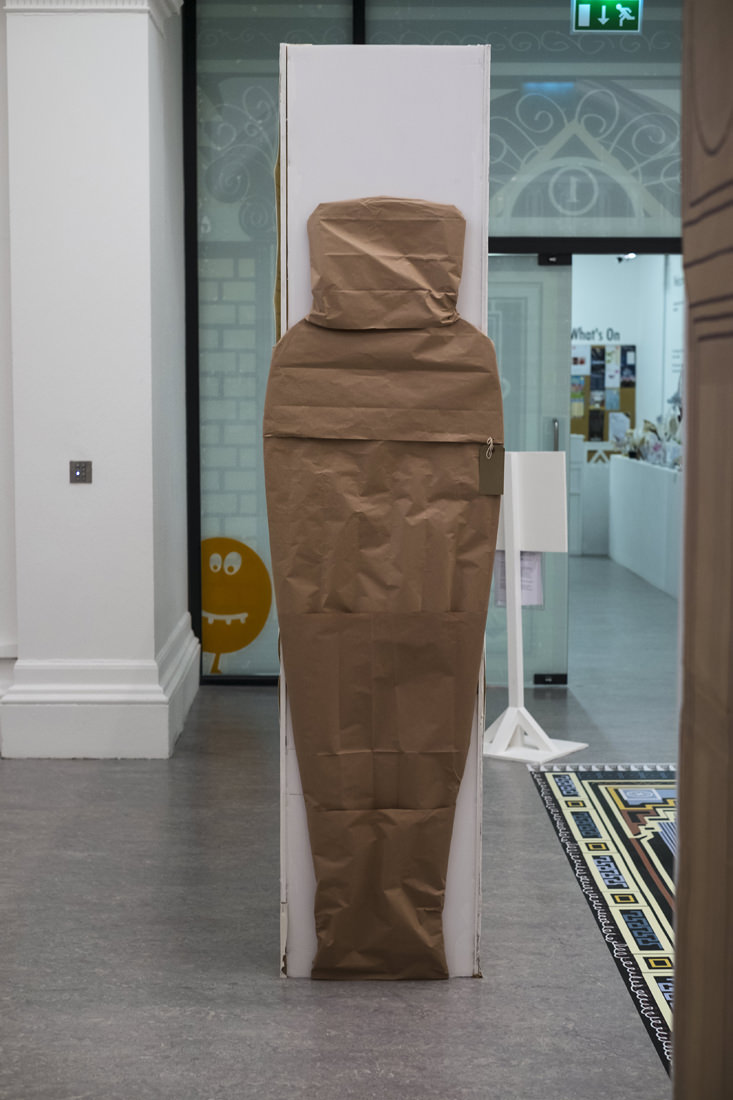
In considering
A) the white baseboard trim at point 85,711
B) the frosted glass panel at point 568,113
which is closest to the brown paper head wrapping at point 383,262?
the white baseboard trim at point 85,711

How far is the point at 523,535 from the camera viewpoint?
179 inches

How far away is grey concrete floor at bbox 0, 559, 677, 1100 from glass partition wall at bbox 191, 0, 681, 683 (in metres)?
1.92

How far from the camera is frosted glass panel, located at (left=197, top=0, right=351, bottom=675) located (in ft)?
17.8

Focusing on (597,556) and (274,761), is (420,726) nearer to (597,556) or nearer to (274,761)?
(274,761)

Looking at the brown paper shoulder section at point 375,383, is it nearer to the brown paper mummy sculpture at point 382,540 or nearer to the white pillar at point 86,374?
the brown paper mummy sculpture at point 382,540

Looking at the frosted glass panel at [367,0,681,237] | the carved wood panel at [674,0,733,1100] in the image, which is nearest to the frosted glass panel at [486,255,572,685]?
the frosted glass panel at [367,0,681,237]

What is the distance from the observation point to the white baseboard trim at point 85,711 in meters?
4.39

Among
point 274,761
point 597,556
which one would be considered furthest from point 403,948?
point 597,556

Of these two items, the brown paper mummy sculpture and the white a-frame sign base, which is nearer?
the brown paper mummy sculpture

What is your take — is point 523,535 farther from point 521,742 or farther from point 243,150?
point 243,150

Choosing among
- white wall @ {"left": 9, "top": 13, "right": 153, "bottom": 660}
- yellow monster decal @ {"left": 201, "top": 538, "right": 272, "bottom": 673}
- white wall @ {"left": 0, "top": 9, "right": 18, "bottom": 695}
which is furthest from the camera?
yellow monster decal @ {"left": 201, "top": 538, "right": 272, "bottom": 673}

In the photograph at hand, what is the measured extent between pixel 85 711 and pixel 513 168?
312 centimetres

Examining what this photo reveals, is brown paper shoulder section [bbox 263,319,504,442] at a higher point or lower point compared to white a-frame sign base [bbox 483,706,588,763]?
higher

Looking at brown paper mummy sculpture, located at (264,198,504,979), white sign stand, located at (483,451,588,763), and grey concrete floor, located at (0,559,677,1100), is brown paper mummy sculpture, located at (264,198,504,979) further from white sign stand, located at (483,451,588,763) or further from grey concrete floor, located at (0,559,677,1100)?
white sign stand, located at (483,451,588,763)
